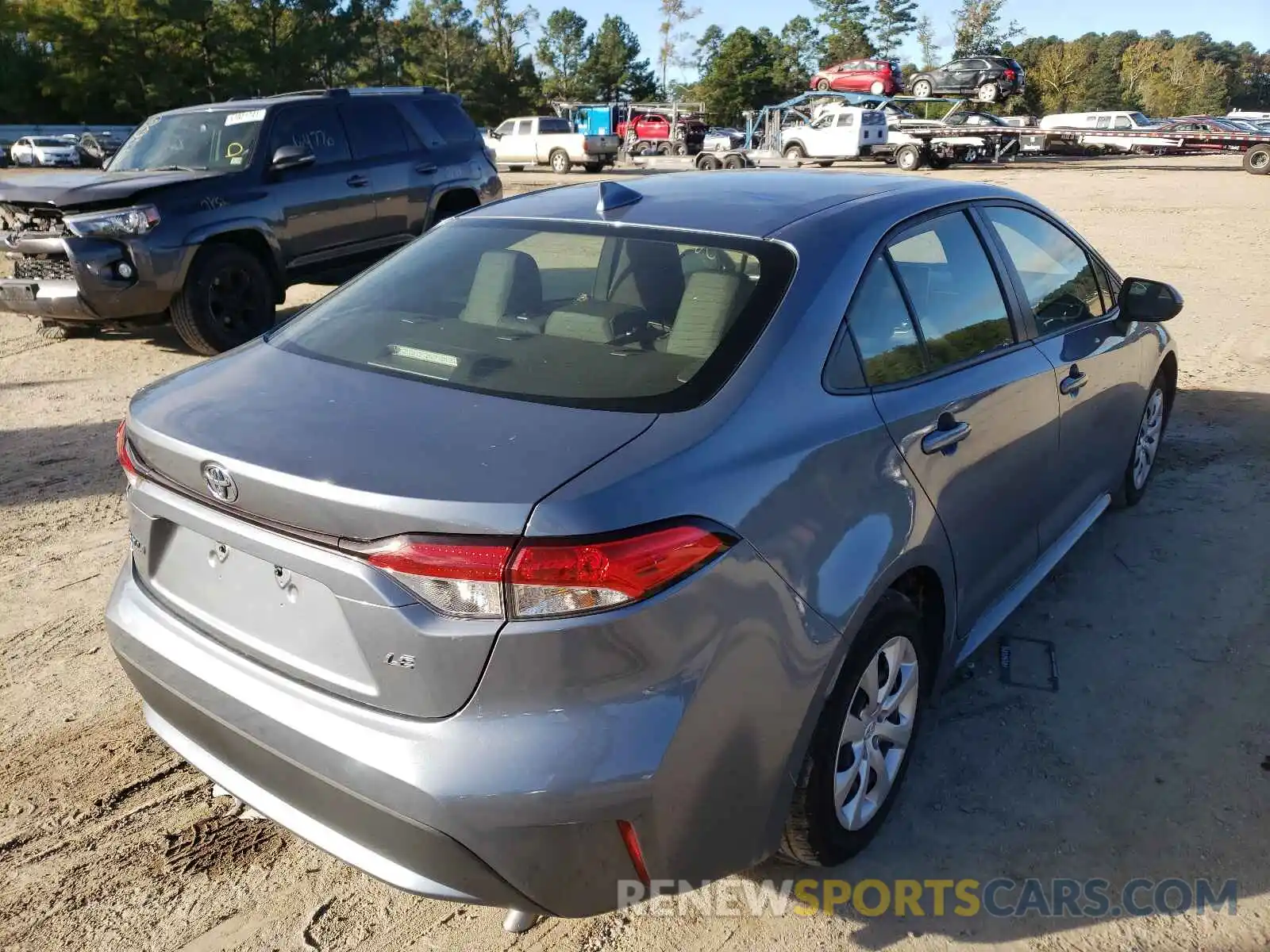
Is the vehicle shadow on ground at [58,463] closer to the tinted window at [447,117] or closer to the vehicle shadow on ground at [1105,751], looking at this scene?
the vehicle shadow on ground at [1105,751]

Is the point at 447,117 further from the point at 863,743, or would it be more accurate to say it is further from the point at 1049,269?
the point at 863,743


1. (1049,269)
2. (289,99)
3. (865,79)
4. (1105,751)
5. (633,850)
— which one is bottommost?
(1105,751)

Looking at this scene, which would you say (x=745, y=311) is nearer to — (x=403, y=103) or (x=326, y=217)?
(x=326, y=217)

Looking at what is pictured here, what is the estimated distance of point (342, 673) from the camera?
1970mm

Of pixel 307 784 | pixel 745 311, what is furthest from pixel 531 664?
pixel 745 311

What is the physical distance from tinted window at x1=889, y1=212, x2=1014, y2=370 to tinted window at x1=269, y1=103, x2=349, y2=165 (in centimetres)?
661

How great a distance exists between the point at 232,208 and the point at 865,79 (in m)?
40.0

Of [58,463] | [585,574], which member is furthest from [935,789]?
[58,463]

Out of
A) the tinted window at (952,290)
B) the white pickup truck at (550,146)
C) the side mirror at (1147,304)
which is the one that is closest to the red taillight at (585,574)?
the tinted window at (952,290)

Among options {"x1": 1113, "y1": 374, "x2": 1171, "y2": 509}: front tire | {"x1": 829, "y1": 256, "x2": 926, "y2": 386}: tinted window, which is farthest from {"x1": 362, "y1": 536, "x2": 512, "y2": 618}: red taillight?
{"x1": 1113, "y1": 374, "x2": 1171, "y2": 509}: front tire

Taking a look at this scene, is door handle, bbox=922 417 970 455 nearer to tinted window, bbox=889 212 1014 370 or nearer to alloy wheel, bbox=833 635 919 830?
tinted window, bbox=889 212 1014 370

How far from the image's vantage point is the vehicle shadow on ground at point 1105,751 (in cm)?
259

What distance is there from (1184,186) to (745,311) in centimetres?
2604

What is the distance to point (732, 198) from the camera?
9.84ft
